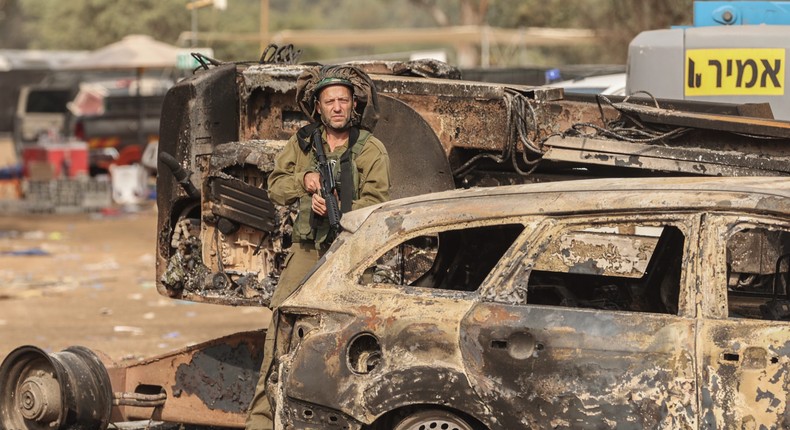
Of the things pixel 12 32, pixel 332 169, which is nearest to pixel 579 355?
pixel 332 169

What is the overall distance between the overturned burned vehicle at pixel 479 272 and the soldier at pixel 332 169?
390 mm

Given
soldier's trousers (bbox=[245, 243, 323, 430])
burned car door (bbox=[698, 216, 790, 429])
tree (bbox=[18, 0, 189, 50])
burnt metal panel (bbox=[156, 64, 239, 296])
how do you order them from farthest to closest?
1. tree (bbox=[18, 0, 189, 50])
2. burnt metal panel (bbox=[156, 64, 239, 296])
3. soldier's trousers (bbox=[245, 243, 323, 430])
4. burned car door (bbox=[698, 216, 790, 429])

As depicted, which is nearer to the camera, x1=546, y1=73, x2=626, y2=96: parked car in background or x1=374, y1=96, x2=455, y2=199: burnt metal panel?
x1=374, y1=96, x2=455, y2=199: burnt metal panel

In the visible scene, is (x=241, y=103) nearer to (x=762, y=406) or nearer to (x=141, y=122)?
(x=762, y=406)

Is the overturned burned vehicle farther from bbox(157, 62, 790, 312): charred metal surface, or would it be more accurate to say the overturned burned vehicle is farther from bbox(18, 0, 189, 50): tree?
bbox(18, 0, 189, 50): tree

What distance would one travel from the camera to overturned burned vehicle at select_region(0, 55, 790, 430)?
16.6 feet

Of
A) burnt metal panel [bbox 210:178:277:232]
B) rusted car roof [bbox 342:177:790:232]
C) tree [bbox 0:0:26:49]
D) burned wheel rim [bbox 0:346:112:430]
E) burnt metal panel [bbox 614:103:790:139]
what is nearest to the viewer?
rusted car roof [bbox 342:177:790:232]

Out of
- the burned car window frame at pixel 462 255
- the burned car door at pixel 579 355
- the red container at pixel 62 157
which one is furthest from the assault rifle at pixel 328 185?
the red container at pixel 62 157

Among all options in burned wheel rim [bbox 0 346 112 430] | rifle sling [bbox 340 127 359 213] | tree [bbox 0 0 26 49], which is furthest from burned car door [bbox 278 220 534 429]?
tree [bbox 0 0 26 49]

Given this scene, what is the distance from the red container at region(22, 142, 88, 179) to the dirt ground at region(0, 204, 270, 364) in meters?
3.59

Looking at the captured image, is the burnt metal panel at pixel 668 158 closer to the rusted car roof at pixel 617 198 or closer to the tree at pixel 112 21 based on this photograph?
the rusted car roof at pixel 617 198

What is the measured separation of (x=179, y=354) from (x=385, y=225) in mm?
2379

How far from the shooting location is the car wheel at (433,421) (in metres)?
5.27

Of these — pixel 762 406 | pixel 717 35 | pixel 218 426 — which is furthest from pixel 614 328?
pixel 717 35
